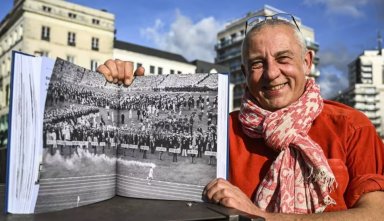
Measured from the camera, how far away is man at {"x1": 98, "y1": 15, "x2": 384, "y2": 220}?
1.22 metres

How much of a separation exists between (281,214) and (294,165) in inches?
9.8

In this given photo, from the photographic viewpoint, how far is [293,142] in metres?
1.32

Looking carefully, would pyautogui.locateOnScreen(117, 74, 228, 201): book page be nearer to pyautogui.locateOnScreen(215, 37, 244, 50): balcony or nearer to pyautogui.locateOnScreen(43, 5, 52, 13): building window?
pyautogui.locateOnScreen(43, 5, 52, 13): building window

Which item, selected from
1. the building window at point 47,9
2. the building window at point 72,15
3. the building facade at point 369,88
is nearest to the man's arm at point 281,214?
the building window at point 47,9

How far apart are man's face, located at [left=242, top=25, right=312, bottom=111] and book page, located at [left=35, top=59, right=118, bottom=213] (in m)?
0.58

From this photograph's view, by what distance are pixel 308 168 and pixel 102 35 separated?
91.3 feet

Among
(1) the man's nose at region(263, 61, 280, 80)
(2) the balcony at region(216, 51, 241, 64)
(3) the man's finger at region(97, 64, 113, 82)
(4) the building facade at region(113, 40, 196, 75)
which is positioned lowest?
(3) the man's finger at region(97, 64, 113, 82)

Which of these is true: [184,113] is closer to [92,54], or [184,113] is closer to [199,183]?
[199,183]

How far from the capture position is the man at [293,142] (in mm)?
1224

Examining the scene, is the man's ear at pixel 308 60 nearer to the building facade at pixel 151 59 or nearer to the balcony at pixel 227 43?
the building facade at pixel 151 59

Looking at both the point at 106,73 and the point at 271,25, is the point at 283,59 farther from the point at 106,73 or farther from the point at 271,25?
the point at 106,73

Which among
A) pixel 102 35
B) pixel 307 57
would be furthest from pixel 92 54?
pixel 307 57

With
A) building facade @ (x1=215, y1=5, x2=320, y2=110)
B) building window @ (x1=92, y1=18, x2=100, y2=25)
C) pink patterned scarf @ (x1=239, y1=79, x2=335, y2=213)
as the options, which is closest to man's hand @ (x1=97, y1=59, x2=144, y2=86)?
pink patterned scarf @ (x1=239, y1=79, x2=335, y2=213)

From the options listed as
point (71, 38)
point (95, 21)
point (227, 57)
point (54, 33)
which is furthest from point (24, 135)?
point (227, 57)
